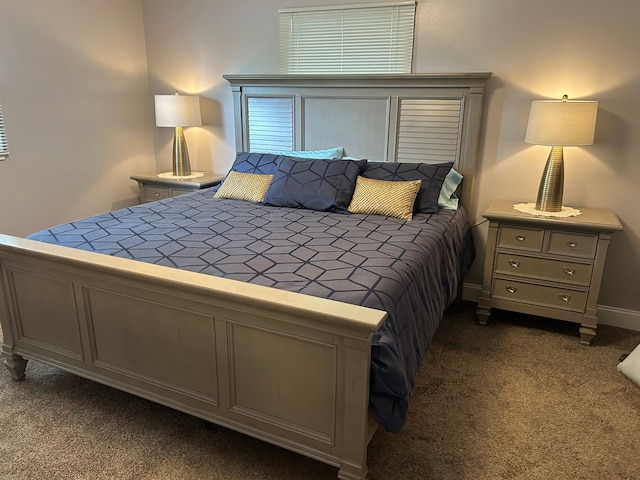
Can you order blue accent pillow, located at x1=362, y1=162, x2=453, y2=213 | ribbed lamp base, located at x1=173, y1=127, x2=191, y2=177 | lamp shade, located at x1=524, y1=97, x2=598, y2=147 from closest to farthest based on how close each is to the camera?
lamp shade, located at x1=524, y1=97, x2=598, y2=147 < blue accent pillow, located at x1=362, y1=162, x2=453, y2=213 < ribbed lamp base, located at x1=173, y1=127, x2=191, y2=177

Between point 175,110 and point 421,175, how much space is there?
2001 mm

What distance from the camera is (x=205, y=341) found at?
1807mm

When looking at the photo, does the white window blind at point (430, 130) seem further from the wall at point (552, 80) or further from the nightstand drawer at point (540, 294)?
the nightstand drawer at point (540, 294)

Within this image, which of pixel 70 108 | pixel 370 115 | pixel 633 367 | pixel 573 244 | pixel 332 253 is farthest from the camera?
pixel 70 108

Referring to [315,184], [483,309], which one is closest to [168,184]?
[315,184]

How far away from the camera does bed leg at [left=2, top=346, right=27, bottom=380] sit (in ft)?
7.77

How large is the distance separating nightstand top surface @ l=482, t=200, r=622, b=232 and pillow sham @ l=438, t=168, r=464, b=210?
26 cm

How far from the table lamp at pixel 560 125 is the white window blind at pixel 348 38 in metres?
0.95

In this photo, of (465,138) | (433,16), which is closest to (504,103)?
(465,138)

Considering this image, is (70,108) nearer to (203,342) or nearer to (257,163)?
(257,163)

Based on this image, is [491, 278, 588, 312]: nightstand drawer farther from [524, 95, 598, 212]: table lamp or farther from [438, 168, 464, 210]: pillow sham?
[524, 95, 598, 212]: table lamp

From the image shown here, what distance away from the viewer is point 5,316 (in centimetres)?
233

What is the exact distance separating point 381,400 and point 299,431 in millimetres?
333

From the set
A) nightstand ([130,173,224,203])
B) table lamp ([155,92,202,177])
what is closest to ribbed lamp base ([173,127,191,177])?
table lamp ([155,92,202,177])
